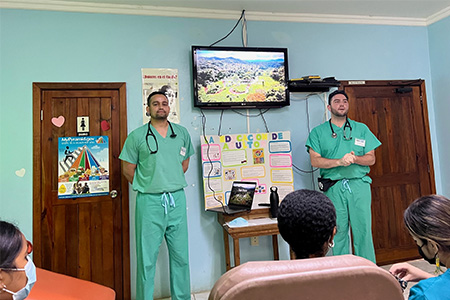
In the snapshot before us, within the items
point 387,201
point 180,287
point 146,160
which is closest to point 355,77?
point 387,201

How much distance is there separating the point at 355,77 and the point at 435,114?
3.69ft

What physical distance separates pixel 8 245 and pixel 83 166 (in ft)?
5.14

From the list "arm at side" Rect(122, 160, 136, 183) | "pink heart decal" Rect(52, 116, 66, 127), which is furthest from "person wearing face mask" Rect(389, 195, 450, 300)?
"pink heart decal" Rect(52, 116, 66, 127)

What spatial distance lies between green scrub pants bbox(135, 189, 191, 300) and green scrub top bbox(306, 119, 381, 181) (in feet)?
4.39

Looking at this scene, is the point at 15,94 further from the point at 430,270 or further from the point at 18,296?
the point at 430,270

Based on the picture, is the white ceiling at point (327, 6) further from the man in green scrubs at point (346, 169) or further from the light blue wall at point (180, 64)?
the man in green scrubs at point (346, 169)

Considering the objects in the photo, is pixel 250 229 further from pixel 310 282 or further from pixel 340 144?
pixel 310 282

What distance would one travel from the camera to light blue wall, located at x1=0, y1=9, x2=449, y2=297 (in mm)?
2279

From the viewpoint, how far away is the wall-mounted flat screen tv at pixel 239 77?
2.52 metres

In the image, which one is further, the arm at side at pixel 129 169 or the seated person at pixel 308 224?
the arm at side at pixel 129 169

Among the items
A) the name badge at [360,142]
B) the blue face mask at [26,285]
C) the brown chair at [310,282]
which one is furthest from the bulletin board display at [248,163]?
the brown chair at [310,282]

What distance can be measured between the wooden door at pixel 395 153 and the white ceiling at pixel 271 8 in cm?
78

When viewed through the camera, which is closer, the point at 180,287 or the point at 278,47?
the point at 180,287

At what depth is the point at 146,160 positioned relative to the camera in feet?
6.83
